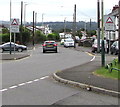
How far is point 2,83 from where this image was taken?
10.9 meters

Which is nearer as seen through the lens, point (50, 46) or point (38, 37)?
point (50, 46)

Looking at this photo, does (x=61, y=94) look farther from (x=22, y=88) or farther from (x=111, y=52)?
(x=111, y=52)

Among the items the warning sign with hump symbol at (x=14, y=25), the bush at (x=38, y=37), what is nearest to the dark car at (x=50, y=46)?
the warning sign with hump symbol at (x=14, y=25)

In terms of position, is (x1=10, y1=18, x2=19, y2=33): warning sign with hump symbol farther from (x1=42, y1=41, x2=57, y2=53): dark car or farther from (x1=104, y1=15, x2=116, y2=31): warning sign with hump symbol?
(x1=104, y1=15, x2=116, y2=31): warning sign with hump symbol

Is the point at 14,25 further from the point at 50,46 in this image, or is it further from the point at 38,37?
the point at 38,37

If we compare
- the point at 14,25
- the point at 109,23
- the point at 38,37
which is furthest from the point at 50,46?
the point at 38,37

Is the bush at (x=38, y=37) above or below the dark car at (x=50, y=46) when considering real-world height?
above

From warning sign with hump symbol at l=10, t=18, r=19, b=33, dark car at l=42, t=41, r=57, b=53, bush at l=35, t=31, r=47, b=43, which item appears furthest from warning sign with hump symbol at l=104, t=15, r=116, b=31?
bush at l=35, t=31, r=47, b=43

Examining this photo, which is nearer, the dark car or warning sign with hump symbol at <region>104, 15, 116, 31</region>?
warning sign with hump symbol at <region>104, 15, 116, 31</region>

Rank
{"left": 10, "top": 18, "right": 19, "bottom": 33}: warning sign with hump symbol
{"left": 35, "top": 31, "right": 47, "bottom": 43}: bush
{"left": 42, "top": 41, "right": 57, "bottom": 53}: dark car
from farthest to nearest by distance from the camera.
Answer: {"left": 35, "top": 31, "right": 47, "bottom": 43}: bush < {"left": 42, "top": 41, "right": 57, "bottom": 53}: dark car < {"left": 10, "top": 18, "right": 19, "bottom": 33}: warning sign with hump symbol

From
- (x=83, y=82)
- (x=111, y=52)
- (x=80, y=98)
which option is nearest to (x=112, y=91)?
(x=80, y=98)

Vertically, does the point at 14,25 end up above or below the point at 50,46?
above

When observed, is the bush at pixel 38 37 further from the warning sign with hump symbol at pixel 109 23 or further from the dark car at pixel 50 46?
the warning sign with hump symbol at pixel 109 23

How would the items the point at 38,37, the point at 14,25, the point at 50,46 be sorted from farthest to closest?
the point at 38,37, the point at 50,46, the point at 14,25
